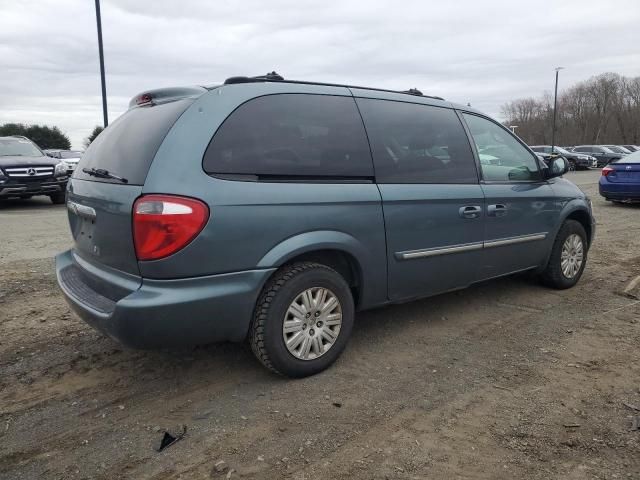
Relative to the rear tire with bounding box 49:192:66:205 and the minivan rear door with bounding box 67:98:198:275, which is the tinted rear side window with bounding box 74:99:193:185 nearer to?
the minivan rear door with bounding box 67:98:198:275

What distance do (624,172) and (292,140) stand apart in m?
11.2

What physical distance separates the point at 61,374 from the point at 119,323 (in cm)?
97

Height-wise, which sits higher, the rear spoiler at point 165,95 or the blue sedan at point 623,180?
the rear spoiler at point 165,95

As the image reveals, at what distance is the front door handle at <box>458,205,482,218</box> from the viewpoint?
3.94m

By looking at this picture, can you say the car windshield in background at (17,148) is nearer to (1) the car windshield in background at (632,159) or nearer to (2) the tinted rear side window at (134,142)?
(2) the tinted rear side window at (134,142)

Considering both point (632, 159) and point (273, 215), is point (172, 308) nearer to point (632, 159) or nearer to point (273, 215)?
point (273, 215)

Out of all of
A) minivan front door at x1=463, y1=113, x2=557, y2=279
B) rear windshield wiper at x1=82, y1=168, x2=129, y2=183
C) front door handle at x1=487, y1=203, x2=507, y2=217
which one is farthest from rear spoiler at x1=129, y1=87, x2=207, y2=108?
front door handle at x1=487, y1=203, x2=507, y2=217

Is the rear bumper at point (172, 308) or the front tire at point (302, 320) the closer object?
the rear bumper at point (172, 308)

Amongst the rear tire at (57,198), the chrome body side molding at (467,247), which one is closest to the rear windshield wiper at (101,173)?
the chrome body side molding at (467,247)

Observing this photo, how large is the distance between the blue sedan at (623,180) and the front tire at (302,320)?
1069 centimetres

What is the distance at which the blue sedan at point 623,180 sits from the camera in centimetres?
1155

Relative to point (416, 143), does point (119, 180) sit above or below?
below

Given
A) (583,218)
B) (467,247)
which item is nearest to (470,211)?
(467,247)

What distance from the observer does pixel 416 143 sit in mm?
3811
